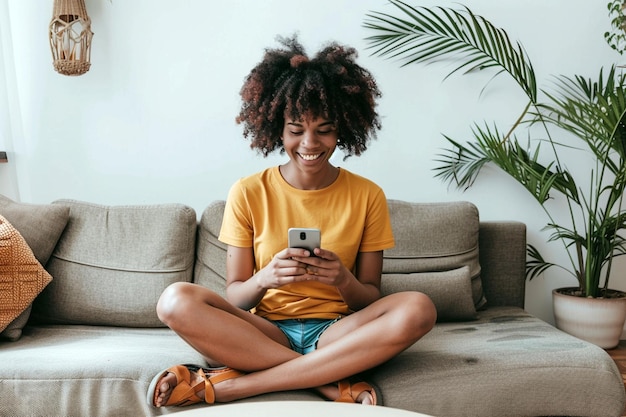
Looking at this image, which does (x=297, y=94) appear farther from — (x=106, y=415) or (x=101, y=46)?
(x=101, y=46)

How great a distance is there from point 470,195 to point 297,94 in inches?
47.5

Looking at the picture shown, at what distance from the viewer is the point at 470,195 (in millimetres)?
2826

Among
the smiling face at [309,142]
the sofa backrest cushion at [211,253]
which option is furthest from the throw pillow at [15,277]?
the smiling face at [309,142]

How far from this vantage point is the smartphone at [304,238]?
168cm

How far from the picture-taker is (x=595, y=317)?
2.58 metres

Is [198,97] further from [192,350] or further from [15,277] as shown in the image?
[192,350]

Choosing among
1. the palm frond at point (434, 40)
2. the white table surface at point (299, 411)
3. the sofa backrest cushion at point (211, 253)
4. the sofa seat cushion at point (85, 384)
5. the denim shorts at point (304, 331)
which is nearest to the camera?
the white table surface at point (299, 411)

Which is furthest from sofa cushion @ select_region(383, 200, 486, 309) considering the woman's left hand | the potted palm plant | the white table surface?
the white table surface

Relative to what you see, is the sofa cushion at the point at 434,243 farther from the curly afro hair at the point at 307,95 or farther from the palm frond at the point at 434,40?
the palm frond at the point at 434,40

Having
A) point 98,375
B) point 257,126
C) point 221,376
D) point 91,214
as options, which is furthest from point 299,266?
point 91,214

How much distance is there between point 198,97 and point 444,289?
1.26 meters

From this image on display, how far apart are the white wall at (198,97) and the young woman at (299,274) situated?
0.81m

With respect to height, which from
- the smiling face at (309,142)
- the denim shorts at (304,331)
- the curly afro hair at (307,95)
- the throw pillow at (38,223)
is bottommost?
the denim shorts at (304,331)

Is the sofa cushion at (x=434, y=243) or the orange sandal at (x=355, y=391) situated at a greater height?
the sofa cushion at (x=434, y=243)
